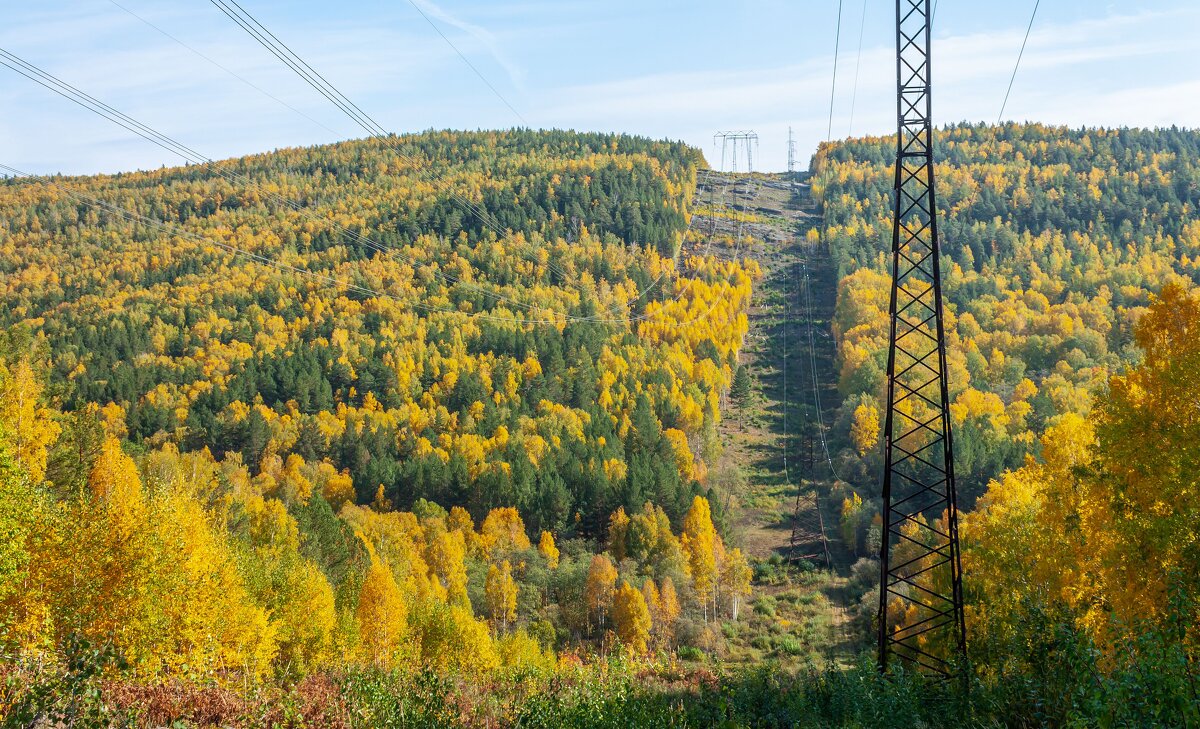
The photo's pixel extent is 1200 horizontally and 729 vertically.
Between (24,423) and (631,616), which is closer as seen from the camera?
(24,423)

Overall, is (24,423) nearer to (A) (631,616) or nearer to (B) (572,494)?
(A) (631,616)

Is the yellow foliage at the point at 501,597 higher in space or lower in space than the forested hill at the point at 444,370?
lower

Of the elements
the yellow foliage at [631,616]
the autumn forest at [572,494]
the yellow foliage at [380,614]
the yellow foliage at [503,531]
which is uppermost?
the autumn forest at [572,494]

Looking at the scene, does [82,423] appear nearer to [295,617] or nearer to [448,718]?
[295,617]

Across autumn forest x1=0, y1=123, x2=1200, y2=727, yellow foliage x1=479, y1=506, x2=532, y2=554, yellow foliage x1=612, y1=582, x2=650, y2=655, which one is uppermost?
autumn forest x1=0, y1=123, x2=1200, y2=727

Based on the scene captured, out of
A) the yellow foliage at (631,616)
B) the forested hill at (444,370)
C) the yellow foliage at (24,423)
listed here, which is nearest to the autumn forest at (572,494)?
the yellow foliage at (24,423)

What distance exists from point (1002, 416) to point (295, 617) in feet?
322

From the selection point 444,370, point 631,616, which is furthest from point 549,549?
point 444,370

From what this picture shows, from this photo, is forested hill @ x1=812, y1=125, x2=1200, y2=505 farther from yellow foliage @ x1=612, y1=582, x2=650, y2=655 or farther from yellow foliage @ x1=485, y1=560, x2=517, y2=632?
yellow foliage @ x1=485, y1=560, x2=517, y2=632

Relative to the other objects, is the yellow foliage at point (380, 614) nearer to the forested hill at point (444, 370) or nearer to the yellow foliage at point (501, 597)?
the yellow foliage at point (501, 597)

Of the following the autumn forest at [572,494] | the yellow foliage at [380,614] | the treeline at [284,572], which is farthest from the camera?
the yellow foliage at [380,614]

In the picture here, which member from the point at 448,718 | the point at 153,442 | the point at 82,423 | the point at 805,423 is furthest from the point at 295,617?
the point at 805,423

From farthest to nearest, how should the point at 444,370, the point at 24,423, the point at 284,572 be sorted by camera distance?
the point at 444,370 < the point at 284,572 < the point at 24,423

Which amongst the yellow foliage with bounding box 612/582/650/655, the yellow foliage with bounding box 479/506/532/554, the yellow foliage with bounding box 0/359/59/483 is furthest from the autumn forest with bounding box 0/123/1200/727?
the yellow foliage with bounding box 612/582/650/655
